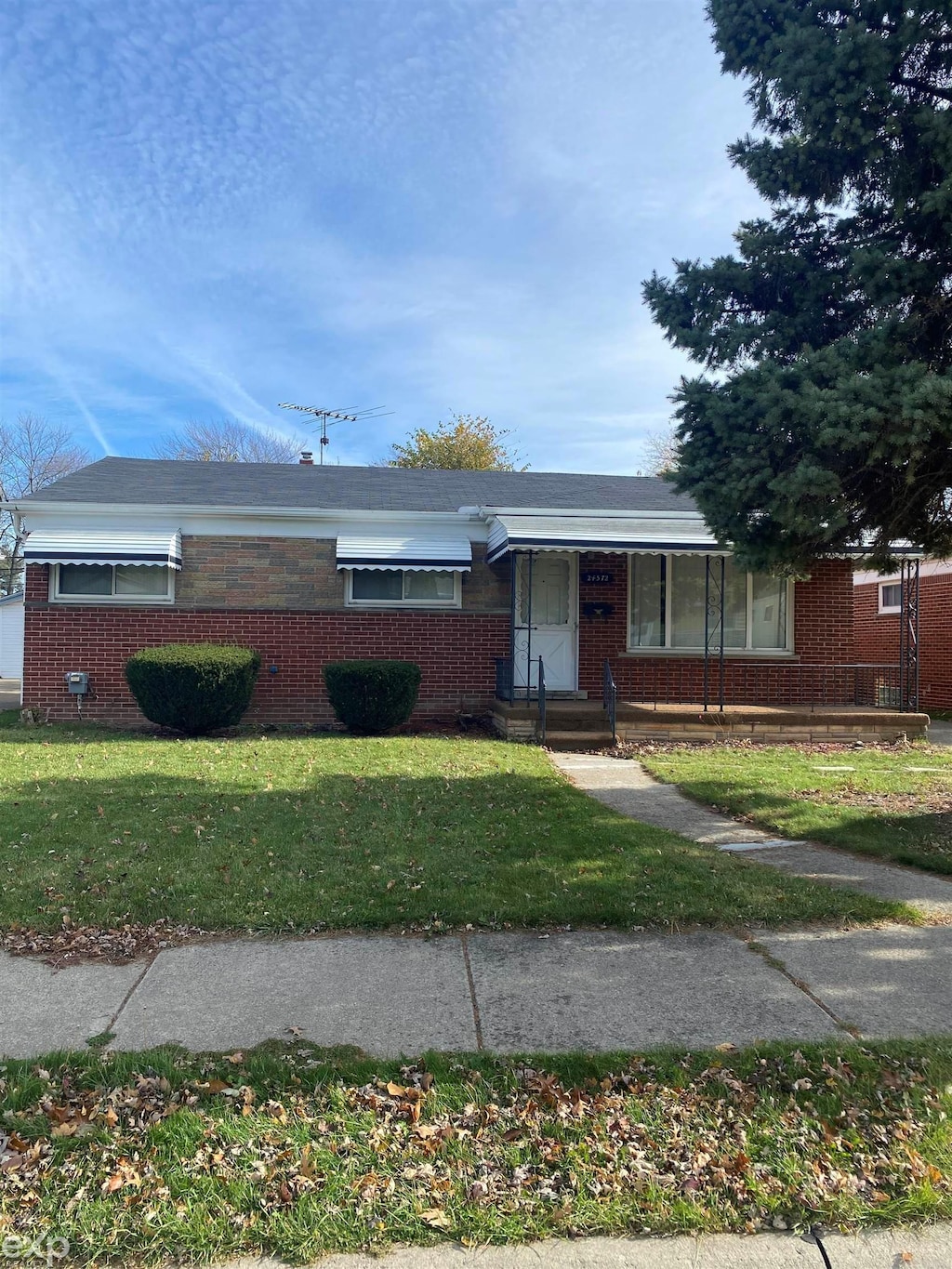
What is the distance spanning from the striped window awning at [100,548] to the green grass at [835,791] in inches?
290

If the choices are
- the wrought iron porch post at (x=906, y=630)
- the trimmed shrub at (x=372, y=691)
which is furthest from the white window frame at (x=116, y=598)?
the wrought iron porch post at (x=906, y=630)

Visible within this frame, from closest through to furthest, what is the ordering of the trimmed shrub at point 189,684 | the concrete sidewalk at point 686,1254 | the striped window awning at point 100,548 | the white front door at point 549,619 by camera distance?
the concrete sidewalk at point 686,1254
the trimmed shrub at point 189,684
the striped window awning at point 100,548
the white front door at point 549,619

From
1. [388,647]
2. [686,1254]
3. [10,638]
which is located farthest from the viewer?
[10,638]

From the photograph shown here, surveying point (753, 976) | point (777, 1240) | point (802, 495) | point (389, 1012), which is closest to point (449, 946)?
point (389, 1012)

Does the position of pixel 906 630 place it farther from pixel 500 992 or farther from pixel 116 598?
pixel 116 598

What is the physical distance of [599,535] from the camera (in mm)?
11828

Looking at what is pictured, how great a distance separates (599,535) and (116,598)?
284 inches

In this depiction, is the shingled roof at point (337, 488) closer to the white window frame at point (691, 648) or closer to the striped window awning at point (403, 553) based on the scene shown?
the striped window awning at point (403, 553)

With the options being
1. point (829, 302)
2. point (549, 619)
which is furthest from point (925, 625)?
point (829, 302)

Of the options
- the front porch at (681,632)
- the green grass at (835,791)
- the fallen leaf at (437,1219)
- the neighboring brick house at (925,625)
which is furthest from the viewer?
the neighboring brick house at (925,625)

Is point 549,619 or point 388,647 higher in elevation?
point 549,619

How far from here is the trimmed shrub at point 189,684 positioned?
11.1 meters

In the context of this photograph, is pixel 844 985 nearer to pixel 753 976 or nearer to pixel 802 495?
pixel 753 976

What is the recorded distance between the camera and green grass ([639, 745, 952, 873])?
6438mm
